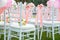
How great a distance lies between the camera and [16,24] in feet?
12.6

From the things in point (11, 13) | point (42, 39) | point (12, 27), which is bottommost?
point (42, 39)

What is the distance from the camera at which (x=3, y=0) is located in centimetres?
301

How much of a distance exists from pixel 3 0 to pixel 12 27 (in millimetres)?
946

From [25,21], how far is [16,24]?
19cm

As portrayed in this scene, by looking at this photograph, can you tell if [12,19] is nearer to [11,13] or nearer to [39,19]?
[11,13]

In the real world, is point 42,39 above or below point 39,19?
below

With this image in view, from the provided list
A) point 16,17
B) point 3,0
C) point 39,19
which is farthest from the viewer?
point 39,19

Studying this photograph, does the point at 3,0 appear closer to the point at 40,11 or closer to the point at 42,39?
the point at 40,11

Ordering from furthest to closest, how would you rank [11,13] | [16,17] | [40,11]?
[40,11] → [11,13] → [16,17]

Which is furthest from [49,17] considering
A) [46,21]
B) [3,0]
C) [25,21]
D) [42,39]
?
[3,0]

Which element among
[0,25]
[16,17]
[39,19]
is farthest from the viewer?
[39,19]

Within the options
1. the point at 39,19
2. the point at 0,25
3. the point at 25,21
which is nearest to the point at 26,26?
the point at 25,21

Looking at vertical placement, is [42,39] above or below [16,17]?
below

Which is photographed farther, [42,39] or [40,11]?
[42,39]
